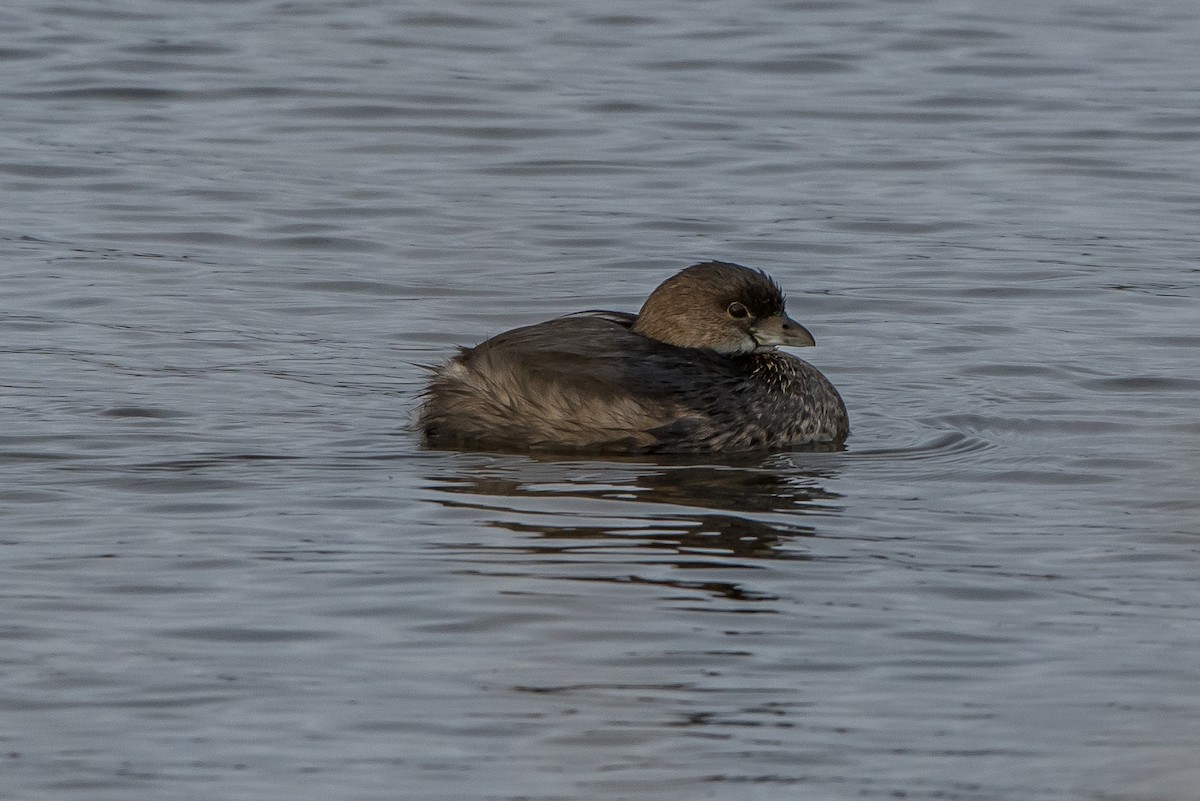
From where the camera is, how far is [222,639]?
6957mm

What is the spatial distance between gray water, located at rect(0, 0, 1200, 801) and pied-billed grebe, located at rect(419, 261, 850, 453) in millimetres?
204

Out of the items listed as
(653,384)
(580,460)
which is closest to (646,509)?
(580,460)

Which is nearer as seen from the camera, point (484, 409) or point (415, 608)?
point (415, 608)

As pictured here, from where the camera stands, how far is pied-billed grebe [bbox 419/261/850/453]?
31.2 ft

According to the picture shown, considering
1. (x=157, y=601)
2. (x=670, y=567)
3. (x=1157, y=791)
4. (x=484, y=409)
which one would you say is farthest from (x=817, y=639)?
(x=484, y=409)

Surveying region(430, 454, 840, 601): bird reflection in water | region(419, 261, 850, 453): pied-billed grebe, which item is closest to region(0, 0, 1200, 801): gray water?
region(430, 454, 840, 601): bird reflection in water

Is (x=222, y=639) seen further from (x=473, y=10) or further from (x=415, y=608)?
(x=473, y=10)

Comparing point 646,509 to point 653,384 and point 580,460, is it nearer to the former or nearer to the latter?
point 580,460

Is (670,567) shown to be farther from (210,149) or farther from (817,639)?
(210,149)

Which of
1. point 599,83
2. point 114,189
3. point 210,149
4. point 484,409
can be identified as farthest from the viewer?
point 599,83

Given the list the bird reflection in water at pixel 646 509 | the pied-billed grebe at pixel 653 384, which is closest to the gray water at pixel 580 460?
the bird reflection in water at pixel 646 509

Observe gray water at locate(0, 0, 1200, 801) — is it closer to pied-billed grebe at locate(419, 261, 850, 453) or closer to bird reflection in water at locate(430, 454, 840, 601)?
bird reflection in water at locate(430, 454, 840, 601)

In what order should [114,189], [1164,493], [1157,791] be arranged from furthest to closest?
[114,189]
[1164,493]
[1157,791]

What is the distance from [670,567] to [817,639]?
2.79ft
